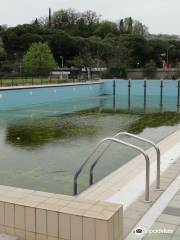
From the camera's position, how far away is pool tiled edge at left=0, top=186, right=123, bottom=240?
244cm

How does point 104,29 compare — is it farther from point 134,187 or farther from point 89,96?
point 134,187

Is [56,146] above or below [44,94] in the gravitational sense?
below

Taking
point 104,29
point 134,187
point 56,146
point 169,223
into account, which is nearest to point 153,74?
point 104,29

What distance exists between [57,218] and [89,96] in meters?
23.4

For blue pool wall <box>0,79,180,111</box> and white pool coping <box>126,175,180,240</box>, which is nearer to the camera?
white pool coping <box>126,175,180,240</box>

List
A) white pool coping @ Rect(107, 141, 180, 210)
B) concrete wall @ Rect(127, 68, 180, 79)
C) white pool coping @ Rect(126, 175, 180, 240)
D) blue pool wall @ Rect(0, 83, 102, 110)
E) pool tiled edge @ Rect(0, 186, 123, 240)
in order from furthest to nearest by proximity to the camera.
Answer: concrete wall @ Rect(127, 68, 180, 79) < blue pool wall @ Rect(0, 83, 102, 110) < white pool coping @ Rect(107, 141, 180, 210) < white pool coping @ Rect(126, 175, 180, 240) < pool tiled edge @ Rect(0, 186, 123, 240)

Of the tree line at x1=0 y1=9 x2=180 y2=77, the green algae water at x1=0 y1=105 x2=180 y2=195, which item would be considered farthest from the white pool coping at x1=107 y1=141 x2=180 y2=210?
the tree line at x1=0 y1=9 x2=180 y2=77

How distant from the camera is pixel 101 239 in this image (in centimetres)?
244

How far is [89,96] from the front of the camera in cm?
2580

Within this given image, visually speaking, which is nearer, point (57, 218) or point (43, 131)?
point (57, 218)

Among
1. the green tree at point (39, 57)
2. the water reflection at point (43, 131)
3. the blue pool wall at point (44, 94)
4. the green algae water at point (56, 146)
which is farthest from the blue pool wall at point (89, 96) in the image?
the green tree at point (39, 57)

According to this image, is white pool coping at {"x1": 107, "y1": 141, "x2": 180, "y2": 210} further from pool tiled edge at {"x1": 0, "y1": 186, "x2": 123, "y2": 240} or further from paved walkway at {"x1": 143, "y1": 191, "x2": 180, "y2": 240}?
pool tiled edge at {"x1": 0, "y1": 186, "x2": 123, "y2": 240}

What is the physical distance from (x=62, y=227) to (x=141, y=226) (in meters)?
0.85

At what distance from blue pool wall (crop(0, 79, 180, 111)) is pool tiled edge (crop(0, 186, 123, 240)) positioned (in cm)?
1487
